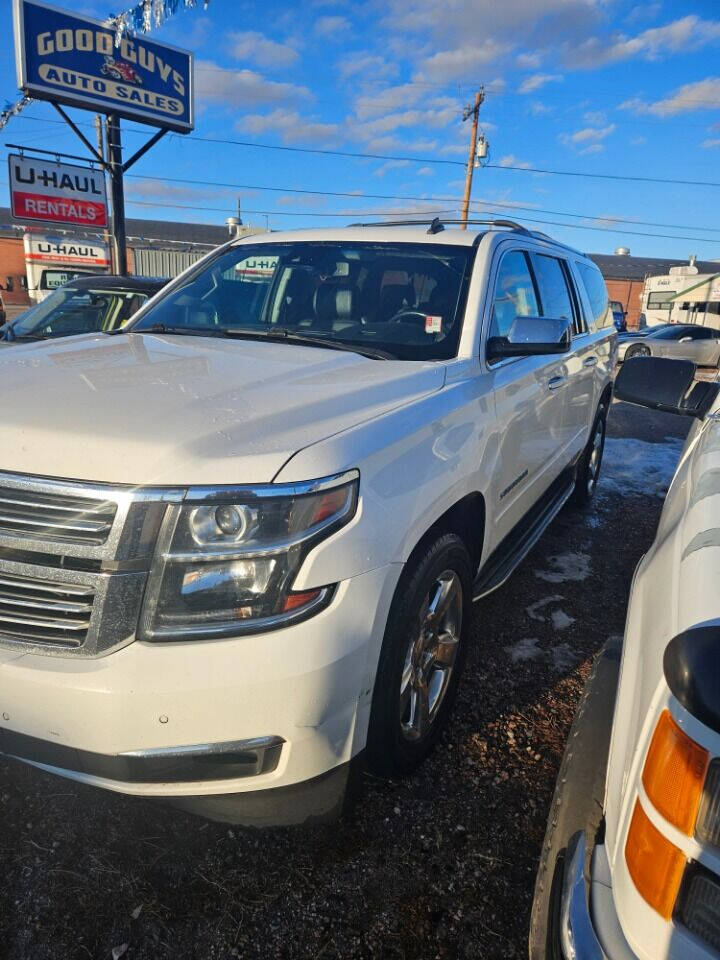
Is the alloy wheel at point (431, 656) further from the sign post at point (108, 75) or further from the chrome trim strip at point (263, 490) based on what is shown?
the sign post at point (108, 75)

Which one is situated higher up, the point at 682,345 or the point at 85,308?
the point at 85,308

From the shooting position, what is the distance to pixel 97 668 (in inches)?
61.0

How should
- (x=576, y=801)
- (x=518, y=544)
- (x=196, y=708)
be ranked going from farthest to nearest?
(x=518, y=544) → (x=196, y=708) → (x=576, y=801)

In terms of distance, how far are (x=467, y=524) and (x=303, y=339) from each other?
43.2 inches

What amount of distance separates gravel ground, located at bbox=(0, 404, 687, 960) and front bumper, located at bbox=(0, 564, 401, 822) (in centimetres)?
40

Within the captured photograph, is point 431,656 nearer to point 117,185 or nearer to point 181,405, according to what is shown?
point 181,405

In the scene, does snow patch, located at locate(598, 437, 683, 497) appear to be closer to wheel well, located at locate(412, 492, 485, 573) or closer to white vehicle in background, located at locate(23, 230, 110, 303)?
wheel well, located at locate(412, 492, 485, 573)

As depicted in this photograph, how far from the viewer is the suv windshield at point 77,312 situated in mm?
6805

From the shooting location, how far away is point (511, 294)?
329 cm

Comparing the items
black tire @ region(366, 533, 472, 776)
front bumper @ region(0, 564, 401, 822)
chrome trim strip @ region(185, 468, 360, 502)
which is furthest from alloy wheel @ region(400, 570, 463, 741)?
chrome trim strip @ region(185, 468, 360, 502)

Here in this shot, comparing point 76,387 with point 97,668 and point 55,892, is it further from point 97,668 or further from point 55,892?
point 55,892

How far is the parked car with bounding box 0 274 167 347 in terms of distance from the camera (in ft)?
22.4

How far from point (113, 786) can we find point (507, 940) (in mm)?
1160

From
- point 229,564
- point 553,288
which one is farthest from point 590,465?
point 229,564
